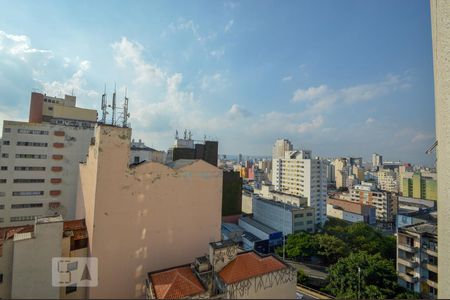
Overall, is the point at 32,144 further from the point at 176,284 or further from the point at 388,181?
the point at 388,181

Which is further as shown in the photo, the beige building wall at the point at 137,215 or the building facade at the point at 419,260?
the building facade at the point at 419,260

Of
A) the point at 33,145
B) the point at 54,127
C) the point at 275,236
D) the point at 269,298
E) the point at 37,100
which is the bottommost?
the point at 275,236

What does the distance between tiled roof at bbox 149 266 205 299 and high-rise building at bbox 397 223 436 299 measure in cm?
1765

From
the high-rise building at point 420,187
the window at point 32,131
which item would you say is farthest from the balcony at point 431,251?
the high-rise building at point 420,187

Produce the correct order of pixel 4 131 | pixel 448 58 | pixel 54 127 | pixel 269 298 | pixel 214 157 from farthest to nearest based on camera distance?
1. pixel 214 157
2. pixel 54 127
3. pixel 4 131
4. pixel 269 298
5. pixel 448 58

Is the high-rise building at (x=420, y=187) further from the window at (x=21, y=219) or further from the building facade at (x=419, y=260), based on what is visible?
the window at (x=21, y=219)

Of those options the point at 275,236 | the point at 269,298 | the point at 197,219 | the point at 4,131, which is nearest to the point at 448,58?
the point at 269,298

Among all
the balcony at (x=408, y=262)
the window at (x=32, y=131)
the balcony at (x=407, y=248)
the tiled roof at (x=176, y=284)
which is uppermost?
the window at (x=32, y=131)

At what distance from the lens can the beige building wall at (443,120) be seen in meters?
7.54

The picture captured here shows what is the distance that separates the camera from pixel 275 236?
28.8 m

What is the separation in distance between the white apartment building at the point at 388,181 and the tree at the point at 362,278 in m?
64.5

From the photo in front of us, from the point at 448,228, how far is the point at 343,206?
40820mm

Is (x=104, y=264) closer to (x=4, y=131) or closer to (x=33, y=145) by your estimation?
(x=33, y=145)

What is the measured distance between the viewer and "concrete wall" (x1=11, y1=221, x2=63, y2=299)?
8.74m
